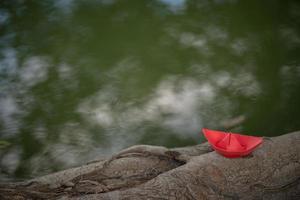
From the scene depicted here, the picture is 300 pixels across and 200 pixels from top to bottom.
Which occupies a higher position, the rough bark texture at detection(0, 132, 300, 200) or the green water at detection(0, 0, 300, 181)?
the green water at detection(0, 0, 300, 181)

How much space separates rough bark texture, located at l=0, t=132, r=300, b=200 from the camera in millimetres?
1326

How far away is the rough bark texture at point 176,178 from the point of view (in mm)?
1326

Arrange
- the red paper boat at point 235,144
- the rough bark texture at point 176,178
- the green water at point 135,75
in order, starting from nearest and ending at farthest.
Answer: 1. the rough bark texture at point 176,178
2. the red paper boat at point 235,144
3. the green water at point 135,75

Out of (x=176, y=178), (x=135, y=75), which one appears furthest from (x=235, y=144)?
(x=135, y=75)

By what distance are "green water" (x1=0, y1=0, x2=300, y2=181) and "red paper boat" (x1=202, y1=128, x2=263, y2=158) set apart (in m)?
0.67

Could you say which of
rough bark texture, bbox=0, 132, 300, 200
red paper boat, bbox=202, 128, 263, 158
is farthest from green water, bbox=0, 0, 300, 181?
red paper boat, bbox=202, 128, 263, 158

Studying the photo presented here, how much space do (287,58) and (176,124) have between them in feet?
4.02

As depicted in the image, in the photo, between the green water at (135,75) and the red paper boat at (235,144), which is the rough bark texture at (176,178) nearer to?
the red paper boat at (235,144)

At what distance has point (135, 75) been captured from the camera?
8.95ft

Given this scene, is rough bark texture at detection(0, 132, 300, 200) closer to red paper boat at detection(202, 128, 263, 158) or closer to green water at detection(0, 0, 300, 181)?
red paper boat at detection(202, 128, 263, 158)

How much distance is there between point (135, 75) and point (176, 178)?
1.48 meters

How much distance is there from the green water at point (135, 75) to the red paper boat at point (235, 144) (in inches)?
26.2

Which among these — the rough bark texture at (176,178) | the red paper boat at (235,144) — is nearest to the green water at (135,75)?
the rough bark texture at (176,178)

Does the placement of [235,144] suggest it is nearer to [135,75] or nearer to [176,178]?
[176,178]
